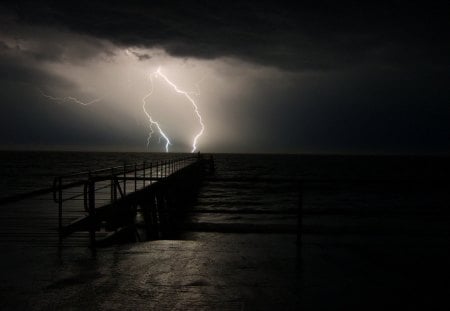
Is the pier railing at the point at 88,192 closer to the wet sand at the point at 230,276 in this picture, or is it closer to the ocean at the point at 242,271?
the ocean at the point at 242,271

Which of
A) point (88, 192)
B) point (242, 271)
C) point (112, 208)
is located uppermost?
point (88, 192)

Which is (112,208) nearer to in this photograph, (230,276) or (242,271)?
(242,271)

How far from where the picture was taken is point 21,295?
361 cm

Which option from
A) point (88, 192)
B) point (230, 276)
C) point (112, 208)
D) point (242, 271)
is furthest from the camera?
point (112, 208)

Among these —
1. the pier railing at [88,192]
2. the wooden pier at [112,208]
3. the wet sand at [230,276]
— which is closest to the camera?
the wet sand at [230,276]

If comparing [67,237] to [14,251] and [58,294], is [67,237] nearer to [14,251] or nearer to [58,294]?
[14,251]

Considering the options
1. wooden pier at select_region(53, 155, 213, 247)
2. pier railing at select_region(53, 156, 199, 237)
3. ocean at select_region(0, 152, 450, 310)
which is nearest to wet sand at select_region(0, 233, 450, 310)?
ocean at select_region(0, 152, 450, 310)

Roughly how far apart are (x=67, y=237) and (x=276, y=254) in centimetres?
369

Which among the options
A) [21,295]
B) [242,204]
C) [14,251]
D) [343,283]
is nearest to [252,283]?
[343,283]

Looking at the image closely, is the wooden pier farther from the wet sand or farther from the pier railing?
the wet sand

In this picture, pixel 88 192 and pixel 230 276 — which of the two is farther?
pixel 88 192

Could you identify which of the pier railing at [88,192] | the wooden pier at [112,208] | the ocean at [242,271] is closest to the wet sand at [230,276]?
the ocean at [242,271]

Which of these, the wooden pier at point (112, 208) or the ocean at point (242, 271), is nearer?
the ocean at point (242, 271)

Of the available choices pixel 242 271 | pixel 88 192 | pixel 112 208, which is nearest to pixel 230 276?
pixel 242 271
